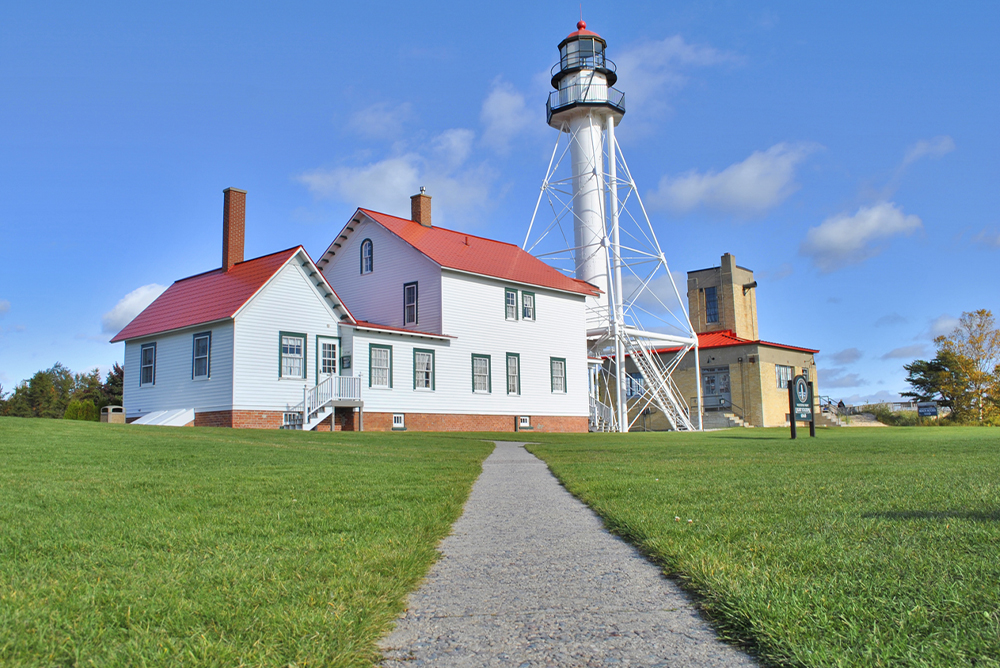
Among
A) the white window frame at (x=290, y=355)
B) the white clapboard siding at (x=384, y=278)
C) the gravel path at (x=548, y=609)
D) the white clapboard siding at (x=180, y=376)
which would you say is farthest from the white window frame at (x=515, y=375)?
the gravel path at (x=548, y=609)

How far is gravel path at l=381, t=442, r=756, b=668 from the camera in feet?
10.7

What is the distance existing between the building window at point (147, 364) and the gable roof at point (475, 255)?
30.8 ft

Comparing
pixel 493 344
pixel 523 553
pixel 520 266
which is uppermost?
pixel 520 266

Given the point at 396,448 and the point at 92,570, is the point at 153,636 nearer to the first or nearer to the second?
the point at 92,570

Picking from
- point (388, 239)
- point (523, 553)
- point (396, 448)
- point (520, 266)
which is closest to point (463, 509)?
point (523, 553)

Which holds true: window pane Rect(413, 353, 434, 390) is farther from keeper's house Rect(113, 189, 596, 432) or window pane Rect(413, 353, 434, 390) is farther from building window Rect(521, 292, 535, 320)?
building window Rect(521, 292, 535, 320)

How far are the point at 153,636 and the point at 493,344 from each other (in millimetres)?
29326

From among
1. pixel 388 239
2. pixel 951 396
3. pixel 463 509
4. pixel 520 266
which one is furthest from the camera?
pixel 951 396

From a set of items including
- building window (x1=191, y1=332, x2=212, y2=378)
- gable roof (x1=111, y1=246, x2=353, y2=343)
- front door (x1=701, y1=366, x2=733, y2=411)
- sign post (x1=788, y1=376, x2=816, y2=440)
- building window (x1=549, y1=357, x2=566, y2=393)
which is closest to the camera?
sign post (x1=788, y1=376, x2=816, y2=440)

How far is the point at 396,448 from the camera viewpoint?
1686 centimetres

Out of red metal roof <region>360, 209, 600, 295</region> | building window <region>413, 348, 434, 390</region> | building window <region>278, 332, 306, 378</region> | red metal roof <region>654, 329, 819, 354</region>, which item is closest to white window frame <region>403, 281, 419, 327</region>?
red metal roof <region>360, 209, 600, 295</region>

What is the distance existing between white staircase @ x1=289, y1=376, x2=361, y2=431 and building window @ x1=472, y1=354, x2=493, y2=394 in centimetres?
601

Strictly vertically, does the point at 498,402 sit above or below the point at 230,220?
below

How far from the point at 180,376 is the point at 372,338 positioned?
6777 mm
